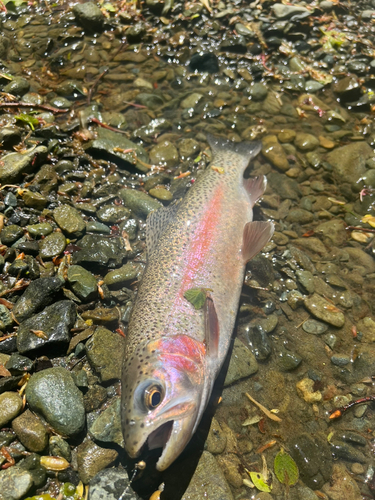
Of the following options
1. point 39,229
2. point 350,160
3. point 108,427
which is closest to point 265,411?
point 108,427

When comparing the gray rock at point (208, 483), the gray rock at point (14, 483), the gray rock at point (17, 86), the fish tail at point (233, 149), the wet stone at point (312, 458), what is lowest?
the wet stone at point (312, 458)

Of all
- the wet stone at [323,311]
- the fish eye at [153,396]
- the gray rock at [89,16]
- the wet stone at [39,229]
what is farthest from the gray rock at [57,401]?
the gray rock at [89,16]

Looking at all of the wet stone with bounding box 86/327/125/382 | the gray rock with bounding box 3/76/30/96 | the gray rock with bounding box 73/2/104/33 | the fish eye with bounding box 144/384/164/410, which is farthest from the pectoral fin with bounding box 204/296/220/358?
the gray rock with bounding box 73/2/104/33

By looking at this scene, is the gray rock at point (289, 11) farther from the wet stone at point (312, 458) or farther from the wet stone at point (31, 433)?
the wet stone at point (31, 433)

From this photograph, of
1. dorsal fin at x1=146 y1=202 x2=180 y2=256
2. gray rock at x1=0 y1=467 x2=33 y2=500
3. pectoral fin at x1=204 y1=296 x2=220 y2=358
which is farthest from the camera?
dorsal fin at x1=146 y1=202 x2=180 y2=256

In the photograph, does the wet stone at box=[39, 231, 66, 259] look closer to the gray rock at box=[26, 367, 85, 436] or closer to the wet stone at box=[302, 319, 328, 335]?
the gray rock at box=[26, 367, 85, 436]

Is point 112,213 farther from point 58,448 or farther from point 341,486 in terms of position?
point 341,486

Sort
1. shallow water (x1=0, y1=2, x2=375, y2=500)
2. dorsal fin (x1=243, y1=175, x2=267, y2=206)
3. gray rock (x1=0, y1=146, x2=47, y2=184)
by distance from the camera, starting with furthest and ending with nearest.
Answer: dorsal fin (x1=243, y1=175, x2=267, y2=206) < gray rock (x1=0, y1=146, x2=47, y2=184) < shallow water (x1=0, y1=2, x2=375, y2=500)
